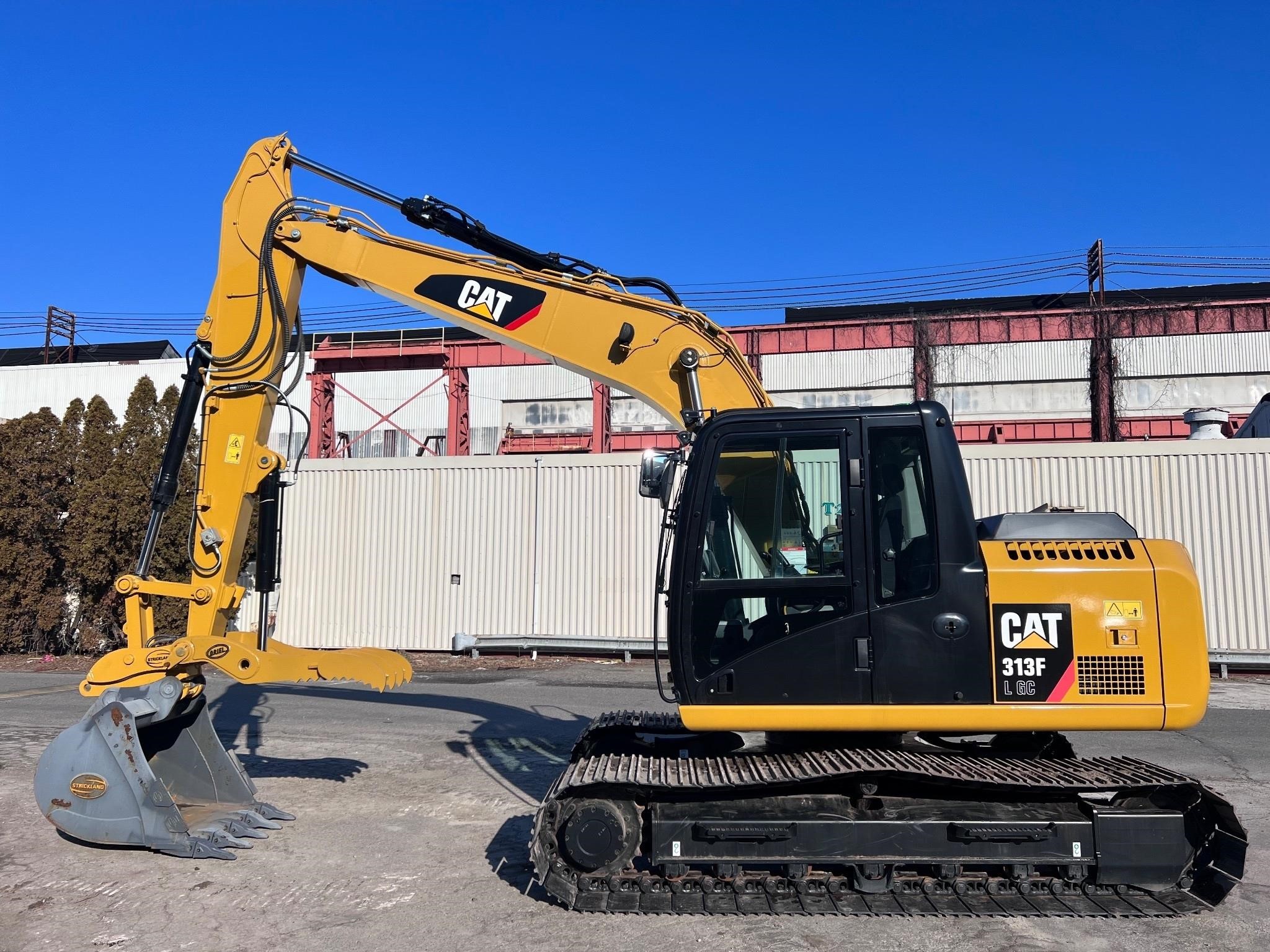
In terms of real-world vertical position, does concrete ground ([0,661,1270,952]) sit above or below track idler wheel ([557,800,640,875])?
below

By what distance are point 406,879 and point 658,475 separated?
2.75m

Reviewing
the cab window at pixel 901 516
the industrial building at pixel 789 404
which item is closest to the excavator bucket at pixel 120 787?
the cab window at pixel 901 516

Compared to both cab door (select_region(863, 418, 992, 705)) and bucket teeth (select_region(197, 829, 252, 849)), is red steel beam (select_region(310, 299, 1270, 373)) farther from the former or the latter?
cab door (select_region(863, 418, 992, 705))

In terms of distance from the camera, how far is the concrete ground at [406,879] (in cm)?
458

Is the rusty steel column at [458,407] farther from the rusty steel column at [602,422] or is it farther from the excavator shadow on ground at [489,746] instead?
the excavator shadow on ground at [489,746]

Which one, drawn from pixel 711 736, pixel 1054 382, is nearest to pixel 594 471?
pixel 711 736

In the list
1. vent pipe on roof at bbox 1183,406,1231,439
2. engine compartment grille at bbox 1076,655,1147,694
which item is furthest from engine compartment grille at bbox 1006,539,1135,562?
vent pipe on roof at bbox 1183,406,1231,439

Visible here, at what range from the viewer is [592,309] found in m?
6.30

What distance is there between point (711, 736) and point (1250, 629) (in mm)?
13538

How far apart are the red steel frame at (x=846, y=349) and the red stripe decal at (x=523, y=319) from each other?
19571 millimetres

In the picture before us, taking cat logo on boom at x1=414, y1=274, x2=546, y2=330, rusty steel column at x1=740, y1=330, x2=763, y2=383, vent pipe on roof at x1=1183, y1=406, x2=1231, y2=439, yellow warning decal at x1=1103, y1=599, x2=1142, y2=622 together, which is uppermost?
rusty steel column at x1=740, y1=330, x2=763, y2=383

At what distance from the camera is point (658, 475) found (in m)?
5.20

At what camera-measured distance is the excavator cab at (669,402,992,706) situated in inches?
191

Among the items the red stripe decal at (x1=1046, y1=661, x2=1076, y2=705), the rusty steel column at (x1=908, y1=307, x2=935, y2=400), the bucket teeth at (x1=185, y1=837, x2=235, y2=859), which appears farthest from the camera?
the rusty steel column at (x1=908, y1=307, x2=935, y2=400)
